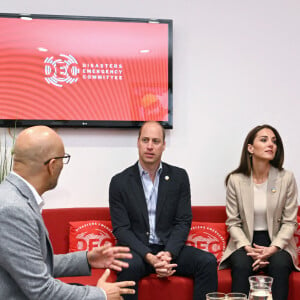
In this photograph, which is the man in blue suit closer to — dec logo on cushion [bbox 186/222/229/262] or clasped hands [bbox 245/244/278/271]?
clasped hands [bbox 245/244/278/271]

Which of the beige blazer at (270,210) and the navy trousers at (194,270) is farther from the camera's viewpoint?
the beige blazer at (270,210)

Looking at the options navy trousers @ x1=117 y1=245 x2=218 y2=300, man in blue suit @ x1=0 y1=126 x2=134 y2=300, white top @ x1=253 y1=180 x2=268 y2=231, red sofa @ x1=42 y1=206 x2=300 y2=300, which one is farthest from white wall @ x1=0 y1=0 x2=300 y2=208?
man in blue suit @ x1=0 y1=126 x2=134 y2=300

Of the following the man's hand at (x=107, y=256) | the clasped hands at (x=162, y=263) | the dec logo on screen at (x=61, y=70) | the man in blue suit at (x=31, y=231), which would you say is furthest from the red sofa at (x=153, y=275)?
the man in blue suit at (x=31, y=231)

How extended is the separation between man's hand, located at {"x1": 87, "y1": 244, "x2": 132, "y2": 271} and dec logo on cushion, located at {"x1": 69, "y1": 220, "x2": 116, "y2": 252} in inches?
50.2

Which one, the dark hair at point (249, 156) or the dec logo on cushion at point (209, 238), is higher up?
the dark hair at point (249, 156)

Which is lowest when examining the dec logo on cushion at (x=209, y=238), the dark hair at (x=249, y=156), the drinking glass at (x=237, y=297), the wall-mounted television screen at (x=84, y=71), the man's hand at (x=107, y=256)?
the dec logo on cushion at (x=209, y=238)

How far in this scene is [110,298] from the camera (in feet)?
6.66

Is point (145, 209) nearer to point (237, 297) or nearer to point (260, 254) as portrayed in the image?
point (260, 254)

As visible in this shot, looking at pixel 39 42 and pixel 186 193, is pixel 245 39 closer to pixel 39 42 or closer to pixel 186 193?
pixel 186 193

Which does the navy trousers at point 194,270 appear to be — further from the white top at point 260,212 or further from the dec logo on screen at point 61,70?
the dec logo on screen at point 61,70

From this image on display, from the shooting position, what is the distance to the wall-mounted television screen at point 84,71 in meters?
3.92

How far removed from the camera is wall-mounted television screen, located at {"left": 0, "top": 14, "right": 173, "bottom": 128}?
392 centimetres

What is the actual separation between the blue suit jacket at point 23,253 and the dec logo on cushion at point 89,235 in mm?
1633

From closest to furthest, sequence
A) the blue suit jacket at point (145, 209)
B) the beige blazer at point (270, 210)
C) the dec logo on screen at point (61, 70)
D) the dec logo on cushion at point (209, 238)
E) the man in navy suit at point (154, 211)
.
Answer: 1. the man in navy suit at point (154, 211)
2. the blue suit jacket at point (145, 209)
3. the beige blazer at point (270, 210)
4. the dec logo on cushion at point (209, 238)
5. the dec logo on screen at point (61, 70)
